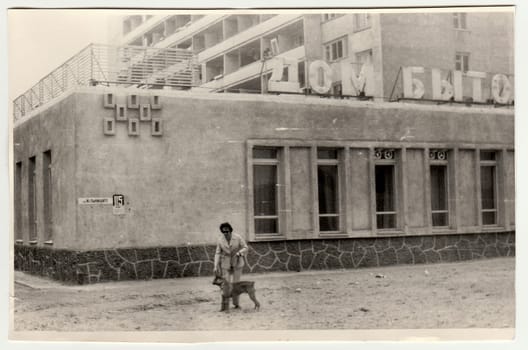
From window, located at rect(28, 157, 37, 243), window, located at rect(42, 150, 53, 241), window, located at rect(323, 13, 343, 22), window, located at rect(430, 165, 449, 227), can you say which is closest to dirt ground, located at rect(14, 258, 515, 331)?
window, located at rect(42, 150, 53, 241)

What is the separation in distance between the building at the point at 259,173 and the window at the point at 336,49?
0.64m

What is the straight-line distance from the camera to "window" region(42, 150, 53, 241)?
55.0ft

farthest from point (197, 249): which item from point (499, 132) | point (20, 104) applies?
point (499, 132)

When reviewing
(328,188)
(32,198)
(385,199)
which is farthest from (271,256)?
(32,198)

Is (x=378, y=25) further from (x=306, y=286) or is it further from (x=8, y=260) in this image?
(x=8, y=260)

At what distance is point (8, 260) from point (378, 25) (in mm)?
8182

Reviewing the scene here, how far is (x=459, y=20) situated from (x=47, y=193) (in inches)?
345

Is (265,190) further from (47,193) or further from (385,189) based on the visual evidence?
(47,193)

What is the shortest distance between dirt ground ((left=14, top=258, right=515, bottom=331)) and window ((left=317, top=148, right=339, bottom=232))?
Result: 1.46 metres

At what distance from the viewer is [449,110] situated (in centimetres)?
1814

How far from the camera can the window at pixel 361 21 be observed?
15.0 m

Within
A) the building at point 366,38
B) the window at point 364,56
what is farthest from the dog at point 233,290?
the window at point 364,56

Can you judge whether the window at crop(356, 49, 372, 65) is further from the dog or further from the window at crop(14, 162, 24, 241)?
the window at crop(14, 162, 24, 241)

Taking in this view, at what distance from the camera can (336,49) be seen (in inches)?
845
